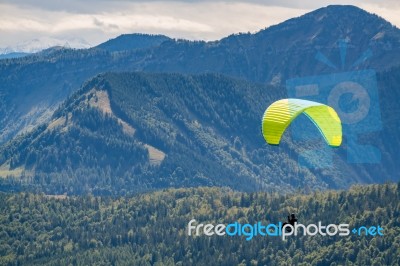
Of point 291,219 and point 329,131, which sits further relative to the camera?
point 329,131

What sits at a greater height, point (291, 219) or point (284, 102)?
point (284, 102)

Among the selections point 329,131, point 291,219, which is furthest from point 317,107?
point 291,219

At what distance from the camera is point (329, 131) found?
549 ft

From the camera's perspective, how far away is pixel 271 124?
162 metres

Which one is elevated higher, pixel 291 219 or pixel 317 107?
pixel 317 107

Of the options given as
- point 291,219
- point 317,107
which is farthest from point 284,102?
point 291,219

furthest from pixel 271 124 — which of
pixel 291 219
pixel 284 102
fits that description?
pixel 291 219

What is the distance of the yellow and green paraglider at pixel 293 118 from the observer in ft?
528

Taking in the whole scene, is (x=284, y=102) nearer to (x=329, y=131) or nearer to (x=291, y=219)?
(x=329, y=131)

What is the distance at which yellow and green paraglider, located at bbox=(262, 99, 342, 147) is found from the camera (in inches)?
6339

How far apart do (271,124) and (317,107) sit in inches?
325

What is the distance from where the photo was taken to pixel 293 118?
16188 cm

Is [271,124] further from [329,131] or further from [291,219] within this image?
[291,219]

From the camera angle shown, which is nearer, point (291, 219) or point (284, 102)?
point (291, 219)
